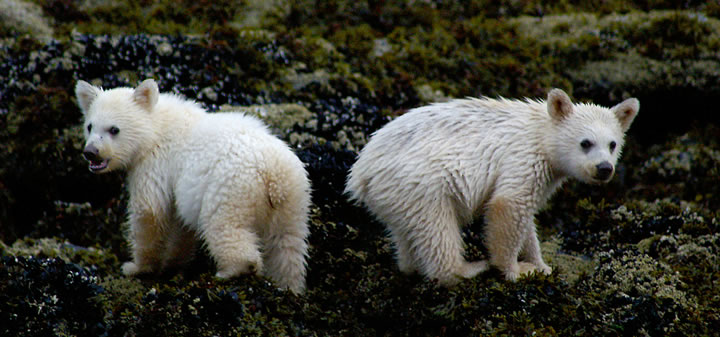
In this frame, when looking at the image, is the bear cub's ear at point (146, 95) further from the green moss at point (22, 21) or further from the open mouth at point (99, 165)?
the green moss at point (22, 21)

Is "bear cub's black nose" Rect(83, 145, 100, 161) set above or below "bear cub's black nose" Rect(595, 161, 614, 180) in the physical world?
below

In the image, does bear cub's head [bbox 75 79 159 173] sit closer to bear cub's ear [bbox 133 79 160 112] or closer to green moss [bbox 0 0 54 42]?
bear cub's ear [bbox 133 79 160 112]

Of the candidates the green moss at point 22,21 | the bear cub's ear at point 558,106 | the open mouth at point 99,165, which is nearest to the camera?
the bear cub's ear at point 558,106

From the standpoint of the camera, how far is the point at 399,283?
6.15 metres

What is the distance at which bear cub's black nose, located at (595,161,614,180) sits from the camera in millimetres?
5855

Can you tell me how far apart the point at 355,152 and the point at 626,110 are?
10.5 feet

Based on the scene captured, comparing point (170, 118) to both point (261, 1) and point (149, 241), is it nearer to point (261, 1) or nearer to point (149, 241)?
point (149, 241)

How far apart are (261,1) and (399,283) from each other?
25.6 ft

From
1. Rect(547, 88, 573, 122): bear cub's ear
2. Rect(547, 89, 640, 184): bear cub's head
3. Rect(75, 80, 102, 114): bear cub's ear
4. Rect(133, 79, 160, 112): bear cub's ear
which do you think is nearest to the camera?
Rect(547, 89, 640, 184): bear cub's head

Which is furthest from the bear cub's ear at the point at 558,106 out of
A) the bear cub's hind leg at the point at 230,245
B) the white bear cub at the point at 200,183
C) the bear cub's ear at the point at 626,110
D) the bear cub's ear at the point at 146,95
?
the bear cub's ear at the point at 146,95

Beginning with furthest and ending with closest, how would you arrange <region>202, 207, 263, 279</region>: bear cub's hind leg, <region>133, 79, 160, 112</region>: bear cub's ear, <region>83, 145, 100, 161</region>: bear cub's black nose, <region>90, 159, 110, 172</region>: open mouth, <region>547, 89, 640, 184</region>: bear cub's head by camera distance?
1. <region>133, 79, 160, 112</region>: bear cub's ear
2. <region>90, 159, 110, 172</region>: open mouth
3. <region>83, 145, 100, 161</region>: bear cub's black nose
4. <region>547, 89, 640, 184</region>: bear cub's head
5. <region>202, 207, 263, 279</region>: bear cub's hind leg

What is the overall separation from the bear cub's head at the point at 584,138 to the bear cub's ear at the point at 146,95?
3.77m

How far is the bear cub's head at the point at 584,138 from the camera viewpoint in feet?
19.5

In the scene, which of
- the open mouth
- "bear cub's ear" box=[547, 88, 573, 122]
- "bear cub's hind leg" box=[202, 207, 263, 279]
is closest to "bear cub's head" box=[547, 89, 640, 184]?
"bear cub's ear" box=[547, 88, 573, 122]
